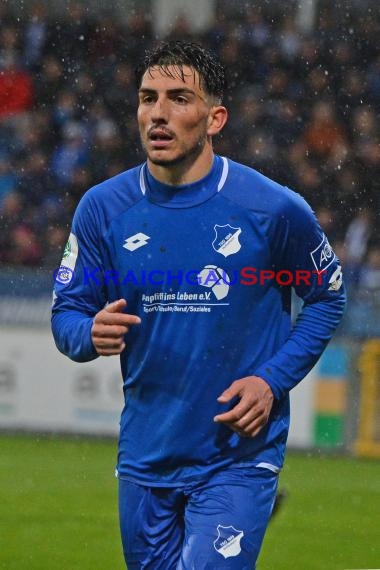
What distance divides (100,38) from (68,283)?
425 inches

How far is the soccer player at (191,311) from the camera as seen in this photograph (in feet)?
13.6

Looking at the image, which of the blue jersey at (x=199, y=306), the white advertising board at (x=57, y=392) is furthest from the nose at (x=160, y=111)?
the white advertising board at (x=57, y=392)

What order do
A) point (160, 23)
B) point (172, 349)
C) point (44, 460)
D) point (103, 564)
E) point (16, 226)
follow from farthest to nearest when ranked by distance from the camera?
point (160, 23) → point (16, 226) → point (44, 460) → point (103, 564) → point (172, 349)

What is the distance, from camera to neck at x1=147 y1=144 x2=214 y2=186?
167 inches

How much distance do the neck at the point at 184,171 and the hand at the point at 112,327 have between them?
1.87 ft

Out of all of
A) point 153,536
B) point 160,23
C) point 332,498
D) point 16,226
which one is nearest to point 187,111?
point 153,536

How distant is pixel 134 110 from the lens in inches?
561

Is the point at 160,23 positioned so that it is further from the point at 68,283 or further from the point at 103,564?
the point at 68,283

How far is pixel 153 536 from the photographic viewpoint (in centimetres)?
418

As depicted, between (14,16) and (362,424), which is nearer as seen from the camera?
(362,424)

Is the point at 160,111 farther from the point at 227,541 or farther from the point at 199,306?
the point at 227,541

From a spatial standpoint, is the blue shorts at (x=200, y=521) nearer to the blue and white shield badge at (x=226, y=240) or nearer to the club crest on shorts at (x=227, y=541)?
the club crest on shorts at (x=227, y=541)

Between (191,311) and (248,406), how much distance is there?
37 centimetres

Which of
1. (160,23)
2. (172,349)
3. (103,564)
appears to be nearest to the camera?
(172,349)
